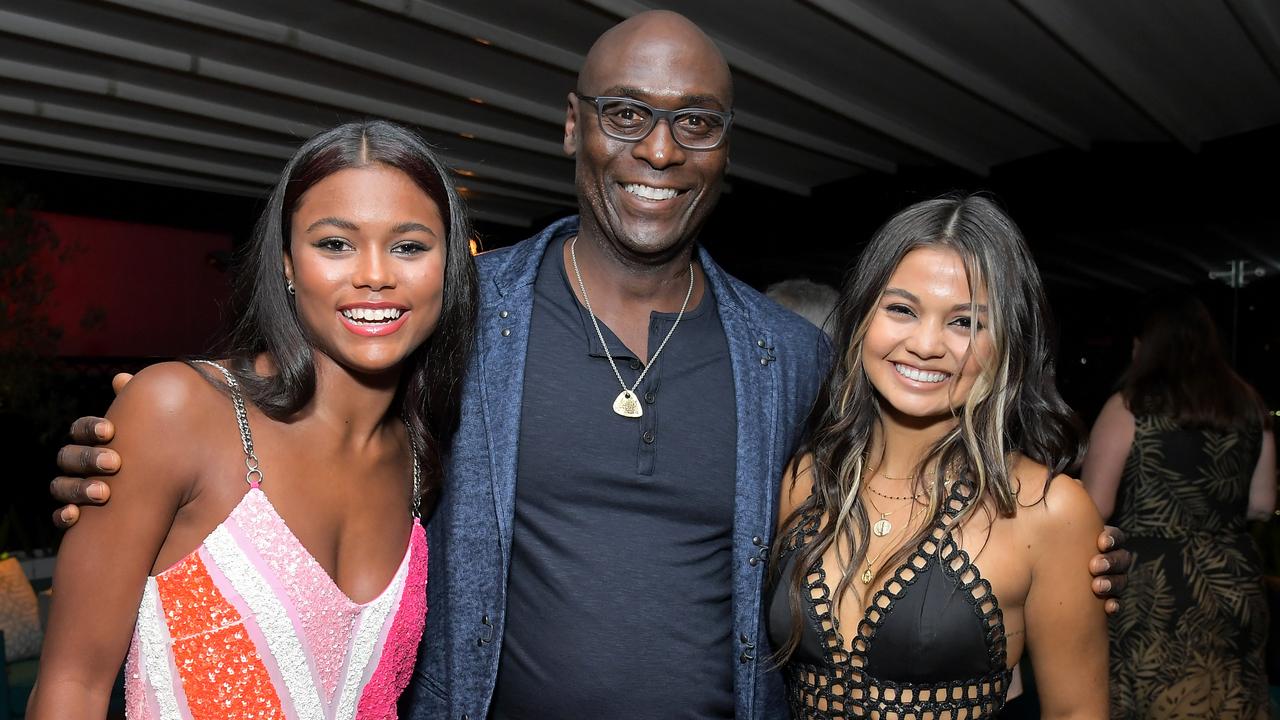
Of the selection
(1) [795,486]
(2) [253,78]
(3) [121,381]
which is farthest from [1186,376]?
(2) [253,78]

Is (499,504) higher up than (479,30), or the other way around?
(479,30)

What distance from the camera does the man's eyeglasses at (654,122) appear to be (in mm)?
2037

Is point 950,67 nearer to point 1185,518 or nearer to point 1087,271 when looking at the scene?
point 1185,518

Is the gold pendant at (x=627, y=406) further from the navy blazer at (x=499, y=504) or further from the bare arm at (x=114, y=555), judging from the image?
the bare arm at (x=114, y=555)

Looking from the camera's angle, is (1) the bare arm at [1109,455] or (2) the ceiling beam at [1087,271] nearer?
(1) the bare arm at [1109,455]

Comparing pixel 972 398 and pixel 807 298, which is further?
pixel 807 298

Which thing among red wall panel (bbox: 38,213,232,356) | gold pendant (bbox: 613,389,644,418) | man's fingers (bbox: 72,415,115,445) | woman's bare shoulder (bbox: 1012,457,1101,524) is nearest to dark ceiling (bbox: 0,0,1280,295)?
red wall panel (bbox: 38,213,232,356)

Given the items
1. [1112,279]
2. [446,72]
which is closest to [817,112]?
[446,72]

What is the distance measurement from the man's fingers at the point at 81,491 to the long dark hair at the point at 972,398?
1143 millimetres

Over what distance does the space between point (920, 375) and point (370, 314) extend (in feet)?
3.14

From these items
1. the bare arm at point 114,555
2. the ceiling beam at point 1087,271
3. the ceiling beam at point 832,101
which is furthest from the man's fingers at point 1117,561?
the ceiling beam at point 1087,271

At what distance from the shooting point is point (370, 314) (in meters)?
1.64

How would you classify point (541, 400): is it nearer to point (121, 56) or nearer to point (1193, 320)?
point (1193, 320)

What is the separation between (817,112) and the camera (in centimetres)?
615
